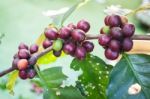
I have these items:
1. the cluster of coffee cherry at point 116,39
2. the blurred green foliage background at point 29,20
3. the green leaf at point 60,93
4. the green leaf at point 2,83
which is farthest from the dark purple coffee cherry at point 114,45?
the blurred green foliage background at point 29,20

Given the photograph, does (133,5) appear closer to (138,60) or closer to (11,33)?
(11,33)

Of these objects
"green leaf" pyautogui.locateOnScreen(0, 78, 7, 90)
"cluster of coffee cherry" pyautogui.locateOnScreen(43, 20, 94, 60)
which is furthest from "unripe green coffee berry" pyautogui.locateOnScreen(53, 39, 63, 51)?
"green leaf" pyautogui.locateOnScreen(0, 78, 7, 90)

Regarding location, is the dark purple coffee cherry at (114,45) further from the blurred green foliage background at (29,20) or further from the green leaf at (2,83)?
the blurred green foliage background at (29,20)

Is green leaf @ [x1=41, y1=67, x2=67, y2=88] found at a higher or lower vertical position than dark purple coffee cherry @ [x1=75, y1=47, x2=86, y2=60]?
lower

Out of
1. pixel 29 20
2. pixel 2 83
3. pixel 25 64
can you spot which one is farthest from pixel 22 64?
pixel 29 20

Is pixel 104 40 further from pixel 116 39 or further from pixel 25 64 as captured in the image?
pixel 25 64

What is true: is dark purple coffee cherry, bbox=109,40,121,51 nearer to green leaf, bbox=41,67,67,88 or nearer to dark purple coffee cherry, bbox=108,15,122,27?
dark purple coffee cherry, bbox=108,15,122,27

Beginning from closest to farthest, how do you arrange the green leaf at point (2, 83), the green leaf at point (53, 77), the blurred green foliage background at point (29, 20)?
the green leaf at point (53, 77)
the green leaf at point (2, 83)
the blurred green foliage background at point (29, 20)
